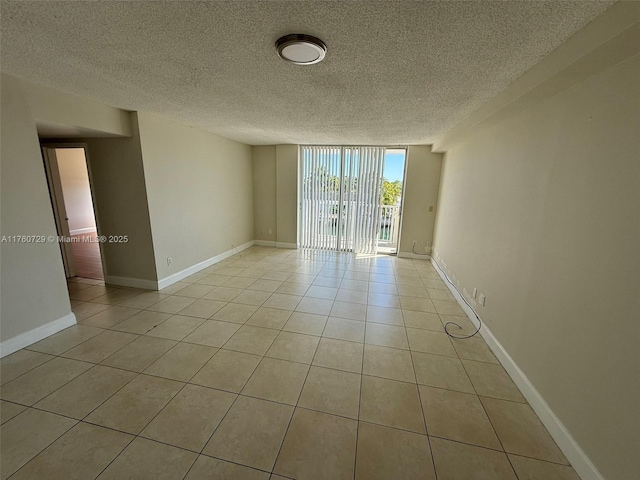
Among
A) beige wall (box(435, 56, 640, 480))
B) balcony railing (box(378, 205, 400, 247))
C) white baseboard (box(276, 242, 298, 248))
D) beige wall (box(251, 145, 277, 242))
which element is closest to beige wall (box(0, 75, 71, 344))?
beige wall (box(251, 145, 277, 242))

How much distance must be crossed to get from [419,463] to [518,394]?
101cm

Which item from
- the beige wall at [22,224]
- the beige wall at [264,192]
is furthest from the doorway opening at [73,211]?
the beige wall at [264,192]

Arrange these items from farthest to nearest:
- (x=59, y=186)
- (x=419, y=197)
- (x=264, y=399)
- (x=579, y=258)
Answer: (x=419, y=197) → (x=59, y=186) → (x=264, y=399) → (x=579, y=258)

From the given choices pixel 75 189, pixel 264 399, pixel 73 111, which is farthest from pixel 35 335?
pixel 75 189

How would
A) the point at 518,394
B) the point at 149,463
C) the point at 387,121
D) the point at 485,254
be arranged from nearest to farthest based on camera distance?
the point at 149,463 → the point at 518,394 → the point at 485,254 → the point at 387,121

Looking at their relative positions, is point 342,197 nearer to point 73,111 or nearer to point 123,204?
point 123,204

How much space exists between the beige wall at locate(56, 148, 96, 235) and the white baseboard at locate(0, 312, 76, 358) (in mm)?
5358

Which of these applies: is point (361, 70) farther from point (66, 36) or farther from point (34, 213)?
point (34, 213)

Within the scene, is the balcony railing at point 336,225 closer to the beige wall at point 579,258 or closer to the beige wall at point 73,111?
the beige wall at point 579,258

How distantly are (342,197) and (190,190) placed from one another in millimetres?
2886

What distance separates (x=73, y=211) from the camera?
668 centimetres

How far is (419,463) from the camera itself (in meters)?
1.37

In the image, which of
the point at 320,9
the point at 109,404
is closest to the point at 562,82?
the point at 320,9

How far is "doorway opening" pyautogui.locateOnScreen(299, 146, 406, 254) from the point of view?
16.9 ft
